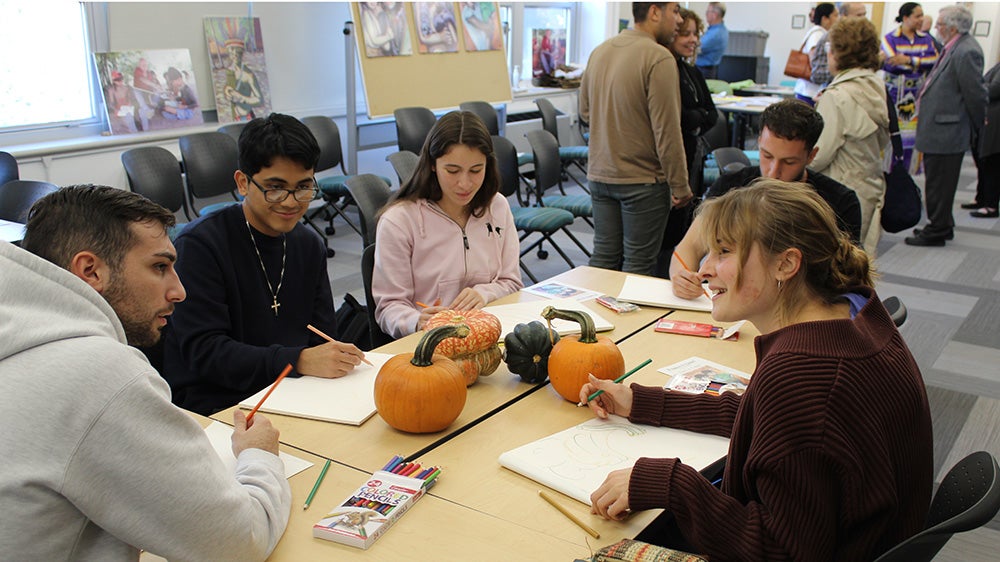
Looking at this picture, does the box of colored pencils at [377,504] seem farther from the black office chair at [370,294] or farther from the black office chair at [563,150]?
the black office chair at [563,150]

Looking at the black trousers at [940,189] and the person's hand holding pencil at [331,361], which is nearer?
the person's hand holding pencil at [331,361]

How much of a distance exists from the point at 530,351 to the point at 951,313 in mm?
3762

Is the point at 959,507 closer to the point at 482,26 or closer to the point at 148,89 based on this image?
the point at 148,89

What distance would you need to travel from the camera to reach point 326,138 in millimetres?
5746

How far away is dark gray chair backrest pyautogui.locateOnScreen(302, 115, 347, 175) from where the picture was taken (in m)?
5.71

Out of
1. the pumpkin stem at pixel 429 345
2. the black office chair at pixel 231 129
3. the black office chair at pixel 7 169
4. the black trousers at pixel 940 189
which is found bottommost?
the black trousers at pixel 940 189

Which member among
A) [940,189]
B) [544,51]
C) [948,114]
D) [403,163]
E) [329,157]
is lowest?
[940,189]

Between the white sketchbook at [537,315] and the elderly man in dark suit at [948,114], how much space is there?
15.8ft

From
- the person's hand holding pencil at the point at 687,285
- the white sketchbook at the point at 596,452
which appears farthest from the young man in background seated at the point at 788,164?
the white sketchbook at the point at 596,452

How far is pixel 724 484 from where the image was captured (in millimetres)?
1404

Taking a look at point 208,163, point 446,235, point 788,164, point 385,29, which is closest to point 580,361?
point 446,235

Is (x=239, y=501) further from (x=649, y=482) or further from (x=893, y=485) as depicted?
(x=893, y=485)

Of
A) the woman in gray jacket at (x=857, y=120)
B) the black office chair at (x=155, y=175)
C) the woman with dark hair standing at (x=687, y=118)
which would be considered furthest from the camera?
the black office chair at (x=155, y=175)

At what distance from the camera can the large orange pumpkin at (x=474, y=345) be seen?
1809 millimetres
